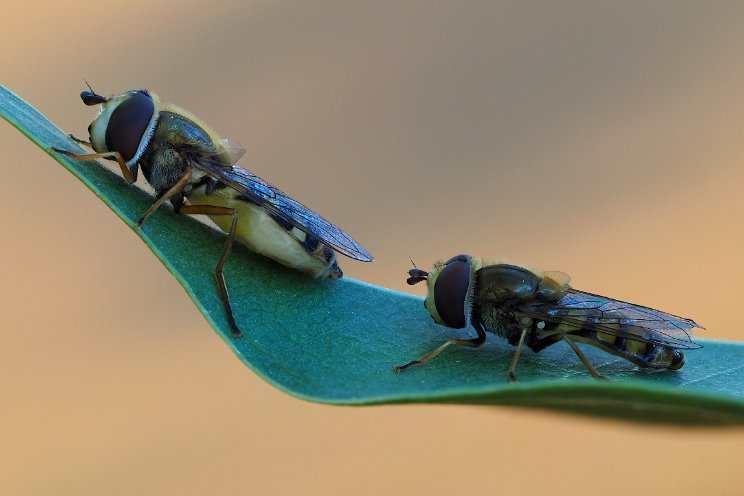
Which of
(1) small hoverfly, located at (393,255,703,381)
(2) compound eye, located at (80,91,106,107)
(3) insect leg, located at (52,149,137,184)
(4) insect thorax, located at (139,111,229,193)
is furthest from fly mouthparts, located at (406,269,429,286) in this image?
(2) compound eye, located at (80,91,106,107)

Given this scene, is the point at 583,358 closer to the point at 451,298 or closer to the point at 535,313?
the point at 535,313

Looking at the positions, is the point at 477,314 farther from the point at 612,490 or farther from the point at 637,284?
the point at 637,284

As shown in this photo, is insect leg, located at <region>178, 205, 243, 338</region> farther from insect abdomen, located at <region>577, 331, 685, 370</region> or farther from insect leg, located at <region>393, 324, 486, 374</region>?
insect abdomen, located at <region>577, 331, 685, 370</region>

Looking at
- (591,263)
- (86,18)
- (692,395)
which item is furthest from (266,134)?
(692,395)

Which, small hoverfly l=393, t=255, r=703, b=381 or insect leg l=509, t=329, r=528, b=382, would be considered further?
small hoverfly l=393, t=255, r=703, b=381

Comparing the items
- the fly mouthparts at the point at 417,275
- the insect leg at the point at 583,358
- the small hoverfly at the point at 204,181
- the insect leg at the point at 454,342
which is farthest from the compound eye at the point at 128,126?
the insect leg at the point at 583,358

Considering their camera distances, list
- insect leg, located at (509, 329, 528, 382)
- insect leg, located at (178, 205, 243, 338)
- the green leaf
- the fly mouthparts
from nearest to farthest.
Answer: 1. the green leaf
2. insect leg, located at (178, 205, 243, 338)
3. insect leg, located at (509, 329, 528, 382)
4. the fly mouthparts
